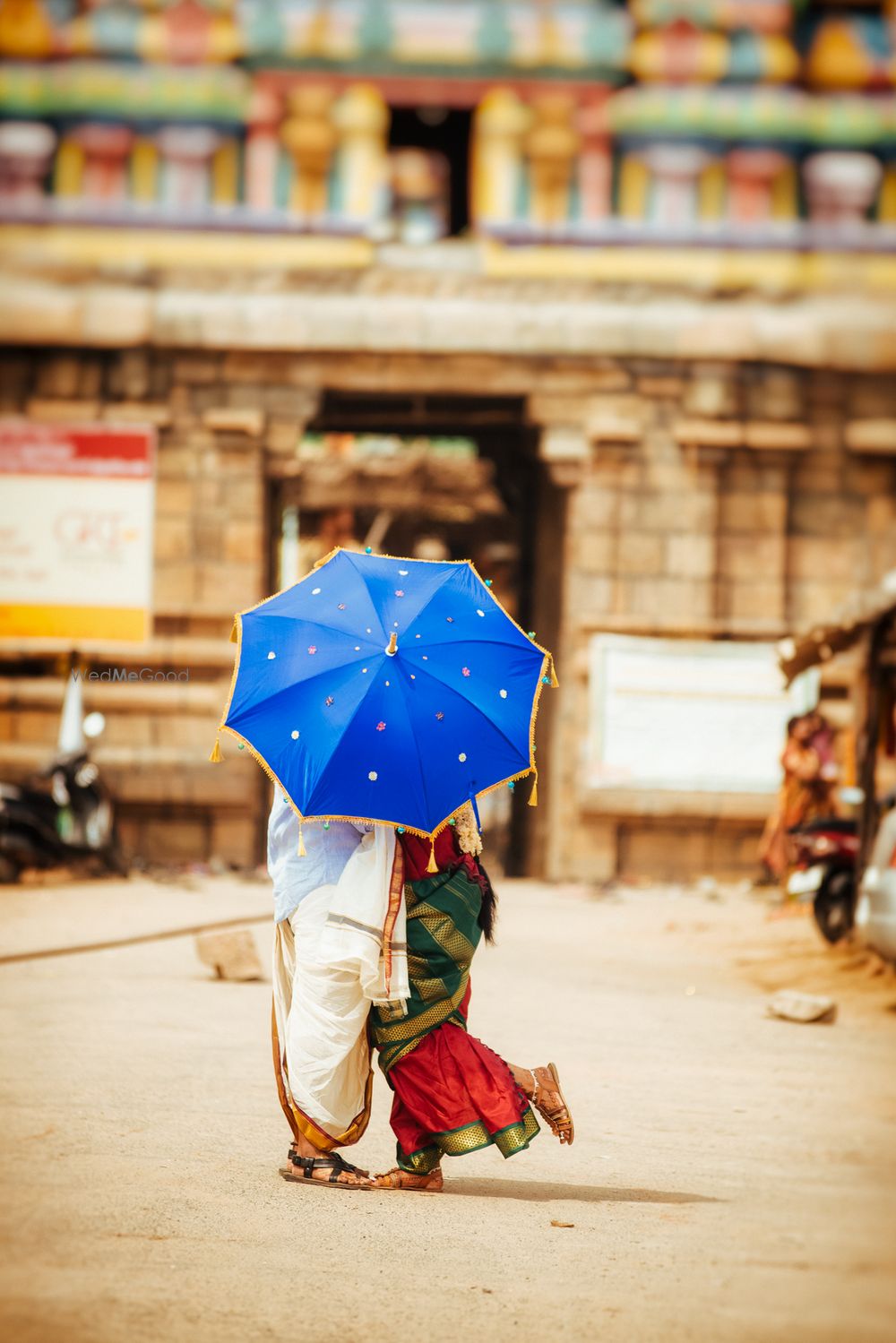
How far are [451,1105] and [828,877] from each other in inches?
282

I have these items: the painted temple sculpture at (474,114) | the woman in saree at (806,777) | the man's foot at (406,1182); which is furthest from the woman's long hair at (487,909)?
the painted temple sculpture at (474,114)

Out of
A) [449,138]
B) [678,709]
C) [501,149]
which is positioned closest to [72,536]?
[501,149]

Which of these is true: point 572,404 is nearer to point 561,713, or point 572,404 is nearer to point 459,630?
point 561,713

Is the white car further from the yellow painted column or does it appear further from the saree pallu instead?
the yellow painted column

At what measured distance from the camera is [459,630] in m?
5.71

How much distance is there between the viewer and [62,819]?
15203 millimetres

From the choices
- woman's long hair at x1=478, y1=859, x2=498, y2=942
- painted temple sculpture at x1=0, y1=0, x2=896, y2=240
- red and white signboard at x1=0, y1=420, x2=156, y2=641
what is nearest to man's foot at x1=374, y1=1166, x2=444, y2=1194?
woman's long hair at x1=478, y1=859, x2=498, y2=942

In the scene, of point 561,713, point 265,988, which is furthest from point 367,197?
point 265,988

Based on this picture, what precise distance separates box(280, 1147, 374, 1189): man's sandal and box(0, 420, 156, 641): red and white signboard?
11633mm

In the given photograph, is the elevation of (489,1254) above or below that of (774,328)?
below

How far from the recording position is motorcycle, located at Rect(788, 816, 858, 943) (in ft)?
40.1

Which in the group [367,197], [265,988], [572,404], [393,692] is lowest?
[265,988]

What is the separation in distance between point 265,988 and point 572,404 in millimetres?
8366

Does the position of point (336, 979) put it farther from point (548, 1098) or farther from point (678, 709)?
point (678, 709)
